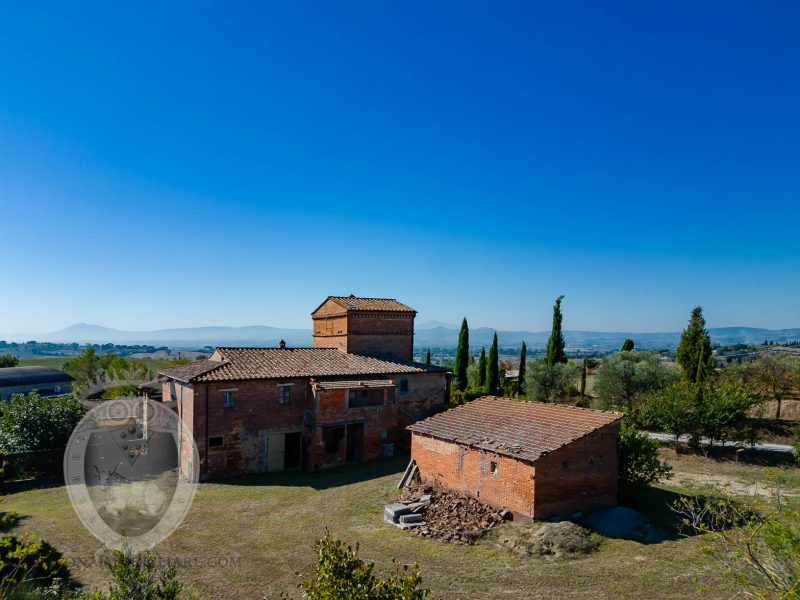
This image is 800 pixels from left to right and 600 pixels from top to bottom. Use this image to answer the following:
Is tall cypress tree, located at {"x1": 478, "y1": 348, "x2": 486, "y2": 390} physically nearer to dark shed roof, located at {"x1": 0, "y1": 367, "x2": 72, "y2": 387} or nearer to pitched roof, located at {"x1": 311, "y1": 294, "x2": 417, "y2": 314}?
pitched roof, located at {"x1": 311, "y1": 294, "x2": 417, "y2": 314}

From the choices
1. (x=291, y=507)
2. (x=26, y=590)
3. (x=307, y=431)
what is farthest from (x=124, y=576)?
(x=307, y=431)

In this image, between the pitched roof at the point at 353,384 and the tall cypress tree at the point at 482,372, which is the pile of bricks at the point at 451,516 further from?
the tall cypress tree at the point at 482,372

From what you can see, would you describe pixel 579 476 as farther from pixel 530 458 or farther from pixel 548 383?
pixel 548 383

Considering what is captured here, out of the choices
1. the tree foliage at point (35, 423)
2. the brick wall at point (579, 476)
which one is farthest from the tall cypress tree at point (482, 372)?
the tree foliage at point (35, 423)

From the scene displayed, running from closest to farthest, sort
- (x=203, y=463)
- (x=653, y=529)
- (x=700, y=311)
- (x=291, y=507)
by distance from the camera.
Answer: (x=653, y=529), (x=291, y=507), (x=203, y=463), (x=700, y=311)

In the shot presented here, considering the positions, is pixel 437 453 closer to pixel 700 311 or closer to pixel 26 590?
pixel 26 590

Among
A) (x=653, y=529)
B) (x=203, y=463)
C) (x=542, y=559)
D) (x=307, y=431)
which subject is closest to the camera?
(x=542, y=559)

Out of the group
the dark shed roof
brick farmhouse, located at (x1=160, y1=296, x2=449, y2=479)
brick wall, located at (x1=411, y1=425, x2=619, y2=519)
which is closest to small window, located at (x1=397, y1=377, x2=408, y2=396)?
brick farmhouse, located at (x1=160, y1=296, x2=449, y2=479)
